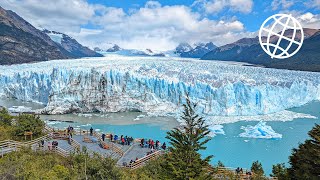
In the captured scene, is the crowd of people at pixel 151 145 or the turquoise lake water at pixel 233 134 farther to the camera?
the turquoise lake water at pixel 233 134

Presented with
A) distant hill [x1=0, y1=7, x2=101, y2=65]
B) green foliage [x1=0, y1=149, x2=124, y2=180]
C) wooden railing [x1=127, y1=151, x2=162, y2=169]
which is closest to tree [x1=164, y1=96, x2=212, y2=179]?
green foliage [x1=0, y1=149, x2=124, y2=180]

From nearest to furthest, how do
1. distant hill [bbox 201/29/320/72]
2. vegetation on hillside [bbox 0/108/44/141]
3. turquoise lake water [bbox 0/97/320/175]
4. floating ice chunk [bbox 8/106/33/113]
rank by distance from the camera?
vegetation on hillside [bbox 0/108/44/141] → turquoise lake water [bbox 0/97/320/175] → floating ice chunk [bbox 8/106/33/113] → distant hill [bbox 201/29/320/72]

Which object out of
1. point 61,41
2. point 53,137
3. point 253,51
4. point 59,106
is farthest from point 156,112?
point 61,41

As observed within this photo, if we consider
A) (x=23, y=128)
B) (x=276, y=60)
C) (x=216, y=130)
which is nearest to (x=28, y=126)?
(x=23, y=128)

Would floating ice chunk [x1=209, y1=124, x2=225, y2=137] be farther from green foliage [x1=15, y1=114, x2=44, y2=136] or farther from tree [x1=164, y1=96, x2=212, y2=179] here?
tree [x1=164, y1=96, x2=212, y2=179]

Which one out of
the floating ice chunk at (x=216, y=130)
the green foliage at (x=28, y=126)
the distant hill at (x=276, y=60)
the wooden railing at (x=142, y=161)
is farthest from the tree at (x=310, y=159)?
the distant hill at (x=276, y=60)

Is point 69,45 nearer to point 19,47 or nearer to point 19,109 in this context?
point 19,47

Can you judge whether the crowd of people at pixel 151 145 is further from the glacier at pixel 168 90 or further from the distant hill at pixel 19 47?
the distant hill at pixel 19 47
